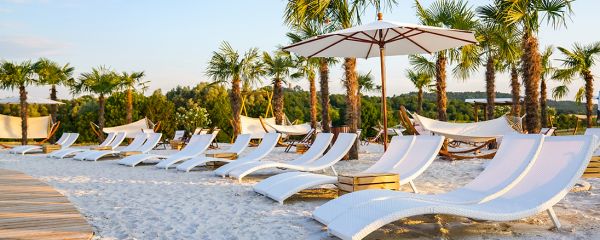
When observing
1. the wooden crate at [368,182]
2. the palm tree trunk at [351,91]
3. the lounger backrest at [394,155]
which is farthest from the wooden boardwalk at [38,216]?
the palm tree trunk at [351,91]

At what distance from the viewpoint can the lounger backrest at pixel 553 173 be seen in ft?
12.6

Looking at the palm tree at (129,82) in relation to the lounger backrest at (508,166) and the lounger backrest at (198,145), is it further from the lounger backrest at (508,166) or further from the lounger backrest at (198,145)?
the lounger backrest at (508,166)

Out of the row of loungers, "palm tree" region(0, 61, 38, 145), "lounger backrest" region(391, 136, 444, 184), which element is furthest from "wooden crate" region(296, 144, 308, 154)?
"palm tree" region(0, 61, 38, 145)

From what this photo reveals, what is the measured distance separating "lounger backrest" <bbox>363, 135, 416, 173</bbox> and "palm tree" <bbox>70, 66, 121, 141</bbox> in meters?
19.9

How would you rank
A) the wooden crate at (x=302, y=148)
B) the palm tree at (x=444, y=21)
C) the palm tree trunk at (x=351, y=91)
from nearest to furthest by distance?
the palm tree trunk at (x=351, y=91)
the palm tree at (x=444, y=21)
the wooden crate at (x=302, y=148)

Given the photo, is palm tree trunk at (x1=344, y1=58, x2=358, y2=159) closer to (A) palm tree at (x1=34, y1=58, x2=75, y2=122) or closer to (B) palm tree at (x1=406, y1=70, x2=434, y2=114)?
(B) palm tree at (x1=406, y1=70, x2=434, y2=114)

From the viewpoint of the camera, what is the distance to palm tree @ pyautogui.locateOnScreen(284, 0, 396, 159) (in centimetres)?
1149

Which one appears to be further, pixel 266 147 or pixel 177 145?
pixel 177 145

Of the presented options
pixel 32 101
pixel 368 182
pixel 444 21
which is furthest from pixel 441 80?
pixel 32 101

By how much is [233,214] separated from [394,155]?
2.17 metres

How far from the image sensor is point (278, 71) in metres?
21.5

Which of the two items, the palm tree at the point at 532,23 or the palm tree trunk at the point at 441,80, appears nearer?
the palm tree at the point at 532,23

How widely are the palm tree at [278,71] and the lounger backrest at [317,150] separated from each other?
12.2 meters

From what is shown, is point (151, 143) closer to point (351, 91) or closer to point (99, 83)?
point (351, 91)
